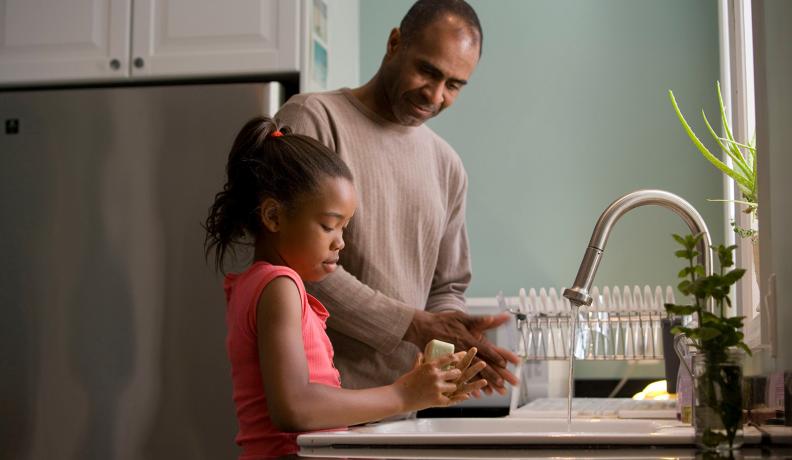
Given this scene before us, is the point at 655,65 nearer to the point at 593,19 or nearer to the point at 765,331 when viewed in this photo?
the point at 593,19

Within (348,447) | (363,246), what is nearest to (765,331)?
(348,447)

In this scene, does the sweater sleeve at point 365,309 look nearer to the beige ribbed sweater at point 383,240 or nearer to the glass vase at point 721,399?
the beige ribbed sweater at point 383,240

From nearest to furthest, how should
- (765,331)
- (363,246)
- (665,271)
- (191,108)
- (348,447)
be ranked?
(348,447) < (765,331) < (363,246) < (191,108) < (665,271)

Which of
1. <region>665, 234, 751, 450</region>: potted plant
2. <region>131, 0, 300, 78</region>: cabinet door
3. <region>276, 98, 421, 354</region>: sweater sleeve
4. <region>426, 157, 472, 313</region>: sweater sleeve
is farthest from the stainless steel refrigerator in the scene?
<region>665, 234, 751, 450</region>: potted plant

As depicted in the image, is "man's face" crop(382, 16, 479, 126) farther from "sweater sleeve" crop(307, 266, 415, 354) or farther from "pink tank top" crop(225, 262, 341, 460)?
"pink tank top" crop(225, 262, 341, 460)

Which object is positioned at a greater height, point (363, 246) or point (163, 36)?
point (163, 36)

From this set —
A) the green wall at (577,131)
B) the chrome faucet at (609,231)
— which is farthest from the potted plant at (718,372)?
the green wall at (577,131)

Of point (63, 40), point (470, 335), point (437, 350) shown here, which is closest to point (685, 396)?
point (470, 335)

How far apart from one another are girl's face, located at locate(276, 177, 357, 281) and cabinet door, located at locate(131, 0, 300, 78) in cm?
134

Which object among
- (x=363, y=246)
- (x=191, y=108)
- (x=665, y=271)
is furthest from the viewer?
(x=665, y=271)

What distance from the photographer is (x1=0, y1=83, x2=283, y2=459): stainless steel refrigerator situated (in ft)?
8.31

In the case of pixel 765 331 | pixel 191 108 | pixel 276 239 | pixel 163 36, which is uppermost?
pixel 163 36

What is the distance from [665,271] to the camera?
2904 mm

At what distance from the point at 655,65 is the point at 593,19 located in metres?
0.24
